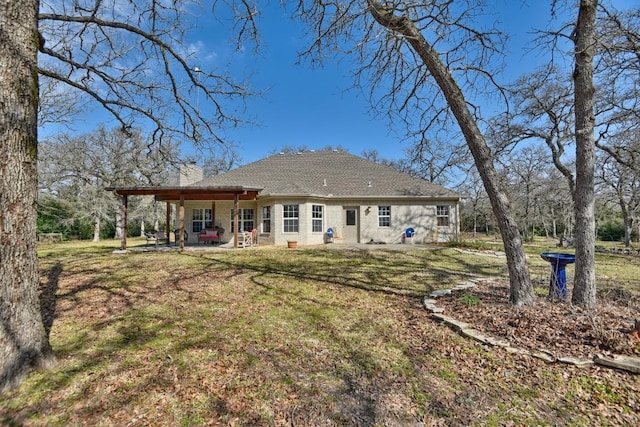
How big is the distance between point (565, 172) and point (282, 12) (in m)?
14.1

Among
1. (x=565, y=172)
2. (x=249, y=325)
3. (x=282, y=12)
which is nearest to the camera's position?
(x=249, y=325)

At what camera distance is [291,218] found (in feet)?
49.5

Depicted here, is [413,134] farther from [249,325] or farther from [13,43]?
[13,43]

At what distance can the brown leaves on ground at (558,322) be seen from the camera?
335 centimetres

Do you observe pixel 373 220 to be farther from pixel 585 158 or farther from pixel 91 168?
pixel 91 168

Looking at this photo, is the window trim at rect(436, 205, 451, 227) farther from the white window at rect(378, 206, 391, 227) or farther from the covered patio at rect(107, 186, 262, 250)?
the covered patio at rect(107, 186, 262, 250)

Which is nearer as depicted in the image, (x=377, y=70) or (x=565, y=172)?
(x=377, y=70)

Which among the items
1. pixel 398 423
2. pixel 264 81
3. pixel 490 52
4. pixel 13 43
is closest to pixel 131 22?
pixel 264 81

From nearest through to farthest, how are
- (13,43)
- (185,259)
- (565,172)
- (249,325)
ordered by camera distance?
1. (13,43)
2. (249,325)
3. (185,259)
4. (565,172)

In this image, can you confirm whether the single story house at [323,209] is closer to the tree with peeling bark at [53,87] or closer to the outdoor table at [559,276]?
the tree with peeling bark at [53,87]

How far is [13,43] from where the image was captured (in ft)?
9.27

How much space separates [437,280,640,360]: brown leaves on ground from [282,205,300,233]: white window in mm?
10166

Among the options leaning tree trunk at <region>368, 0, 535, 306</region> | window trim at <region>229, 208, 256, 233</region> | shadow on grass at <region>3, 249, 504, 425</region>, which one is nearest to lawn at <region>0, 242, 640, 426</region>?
shadow on grass at <region>3, 249, 504, 425</region>

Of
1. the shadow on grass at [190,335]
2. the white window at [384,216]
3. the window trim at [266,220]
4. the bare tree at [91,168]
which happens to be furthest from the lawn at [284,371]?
the bare tree at [91,168]
